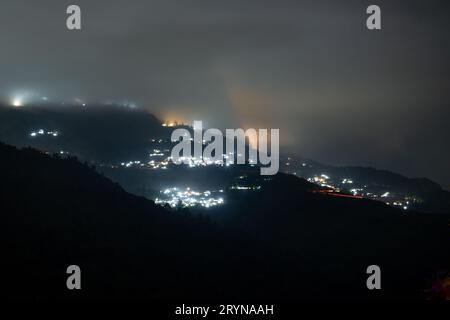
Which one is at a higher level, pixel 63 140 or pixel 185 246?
pixel 63 140

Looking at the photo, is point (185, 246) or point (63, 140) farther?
point (63, 140)

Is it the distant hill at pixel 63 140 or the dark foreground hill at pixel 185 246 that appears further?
the distant hill at pixel 63 140

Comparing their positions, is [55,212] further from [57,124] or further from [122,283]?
[57,124]

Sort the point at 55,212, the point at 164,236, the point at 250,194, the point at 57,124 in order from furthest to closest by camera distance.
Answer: the point at 57,124, the point at 250,194, the point at 164,236, the point at 55,212

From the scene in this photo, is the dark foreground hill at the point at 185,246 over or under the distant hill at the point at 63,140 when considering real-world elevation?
under

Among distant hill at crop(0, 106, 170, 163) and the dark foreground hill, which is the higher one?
distant hill at crop(0, 106, 170, 163)


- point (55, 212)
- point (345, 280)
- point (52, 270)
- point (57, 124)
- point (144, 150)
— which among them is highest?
point (57, 124)

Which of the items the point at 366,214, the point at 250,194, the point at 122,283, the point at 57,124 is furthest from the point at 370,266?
the point at 57,124

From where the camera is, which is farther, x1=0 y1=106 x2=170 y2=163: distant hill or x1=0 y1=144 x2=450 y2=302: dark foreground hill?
x1=0 y1=106 x2=170 y2=163: distant hill
